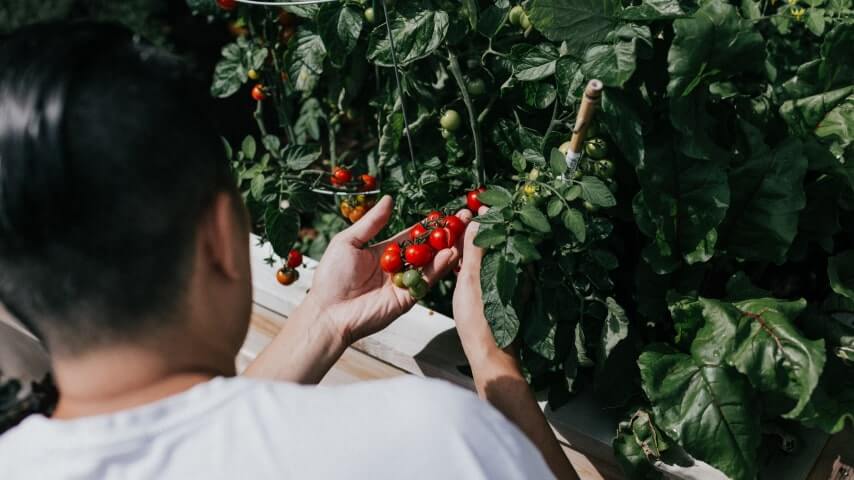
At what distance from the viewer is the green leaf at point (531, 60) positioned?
117 cm

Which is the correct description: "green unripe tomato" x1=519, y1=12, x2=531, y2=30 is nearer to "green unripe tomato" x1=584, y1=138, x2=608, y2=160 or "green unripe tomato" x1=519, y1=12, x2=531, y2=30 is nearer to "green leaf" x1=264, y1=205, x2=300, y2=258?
"green unripe tomato" x1=584, y1=138, x2=608, y2=160

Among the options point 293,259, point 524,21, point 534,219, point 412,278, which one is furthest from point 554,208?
point 293,259

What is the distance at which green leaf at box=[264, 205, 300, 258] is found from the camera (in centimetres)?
142

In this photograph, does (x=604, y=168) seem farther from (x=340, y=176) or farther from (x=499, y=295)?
(x=340, y=176)

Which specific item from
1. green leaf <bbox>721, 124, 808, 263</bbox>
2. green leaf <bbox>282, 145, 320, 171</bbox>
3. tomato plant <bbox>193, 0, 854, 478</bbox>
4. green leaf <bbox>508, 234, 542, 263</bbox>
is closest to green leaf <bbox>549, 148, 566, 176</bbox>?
tomato plant <bbox>193, 0, 854, 478</bbox>

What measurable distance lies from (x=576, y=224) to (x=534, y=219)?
0.21 ft

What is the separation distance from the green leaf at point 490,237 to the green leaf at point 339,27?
48 centimetres

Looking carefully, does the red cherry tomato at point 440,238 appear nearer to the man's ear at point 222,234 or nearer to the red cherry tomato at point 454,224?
the red cherry tomato at point 454,224

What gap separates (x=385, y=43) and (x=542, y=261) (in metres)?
0.48

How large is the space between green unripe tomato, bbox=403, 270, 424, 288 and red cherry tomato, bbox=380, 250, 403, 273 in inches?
1.6

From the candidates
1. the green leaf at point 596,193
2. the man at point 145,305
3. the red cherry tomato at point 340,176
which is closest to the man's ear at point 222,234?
the man at point 145,305

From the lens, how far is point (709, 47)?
1038mm

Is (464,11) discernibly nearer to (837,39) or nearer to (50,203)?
(837,39)

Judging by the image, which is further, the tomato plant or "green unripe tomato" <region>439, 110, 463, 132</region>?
"green unripe tomato" <region>439, 110, 463, 132</region>
